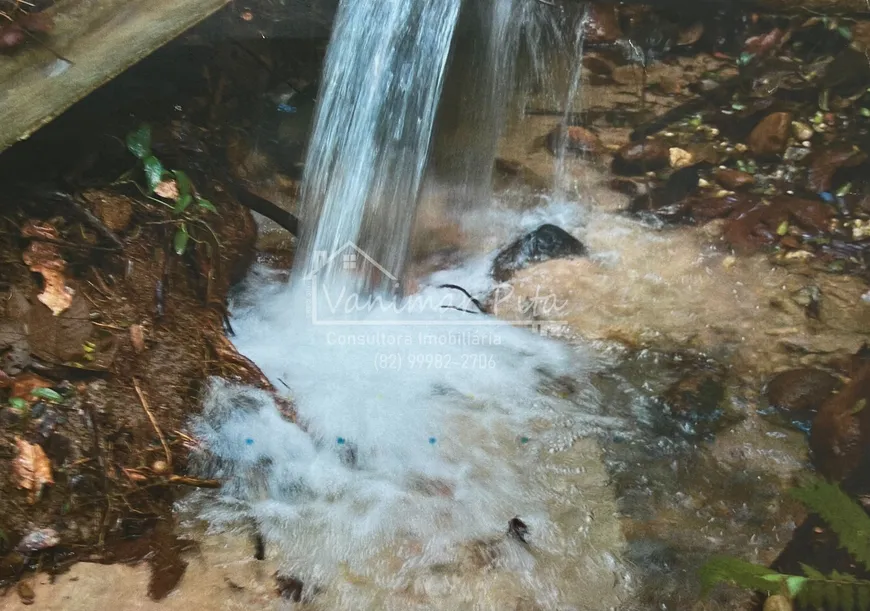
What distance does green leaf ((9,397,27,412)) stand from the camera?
6.97ft

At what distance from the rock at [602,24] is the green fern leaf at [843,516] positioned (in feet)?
9.90

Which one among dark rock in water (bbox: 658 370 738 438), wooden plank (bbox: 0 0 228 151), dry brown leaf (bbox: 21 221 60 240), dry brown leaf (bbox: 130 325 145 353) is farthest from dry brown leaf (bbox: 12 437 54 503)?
dark rock in water (bbox: 658 370 738 438)

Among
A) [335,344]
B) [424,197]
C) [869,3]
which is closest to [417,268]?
[424,197]

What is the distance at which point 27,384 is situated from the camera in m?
2.20

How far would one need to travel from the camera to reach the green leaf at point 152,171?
9.31 feet

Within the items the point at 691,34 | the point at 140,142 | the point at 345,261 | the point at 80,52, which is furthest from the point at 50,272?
the point at 691,34

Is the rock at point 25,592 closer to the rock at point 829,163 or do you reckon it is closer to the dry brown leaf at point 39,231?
the dry brown leaf at point 39,231

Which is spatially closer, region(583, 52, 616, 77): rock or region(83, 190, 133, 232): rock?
region(83, 190, 133, 232): rock

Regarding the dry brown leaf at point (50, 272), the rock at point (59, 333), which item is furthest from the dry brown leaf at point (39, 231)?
the rock at point (59, 333)

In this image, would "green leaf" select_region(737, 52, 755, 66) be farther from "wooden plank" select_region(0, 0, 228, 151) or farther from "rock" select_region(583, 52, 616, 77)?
"wooden plank" select_region(0, 0, 228, 151)

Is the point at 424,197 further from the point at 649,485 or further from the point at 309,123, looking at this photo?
the point at 649,485

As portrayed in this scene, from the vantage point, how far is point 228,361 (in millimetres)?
2670

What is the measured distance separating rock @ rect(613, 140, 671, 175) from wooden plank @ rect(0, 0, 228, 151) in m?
2.61

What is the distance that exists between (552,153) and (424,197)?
946 mm
